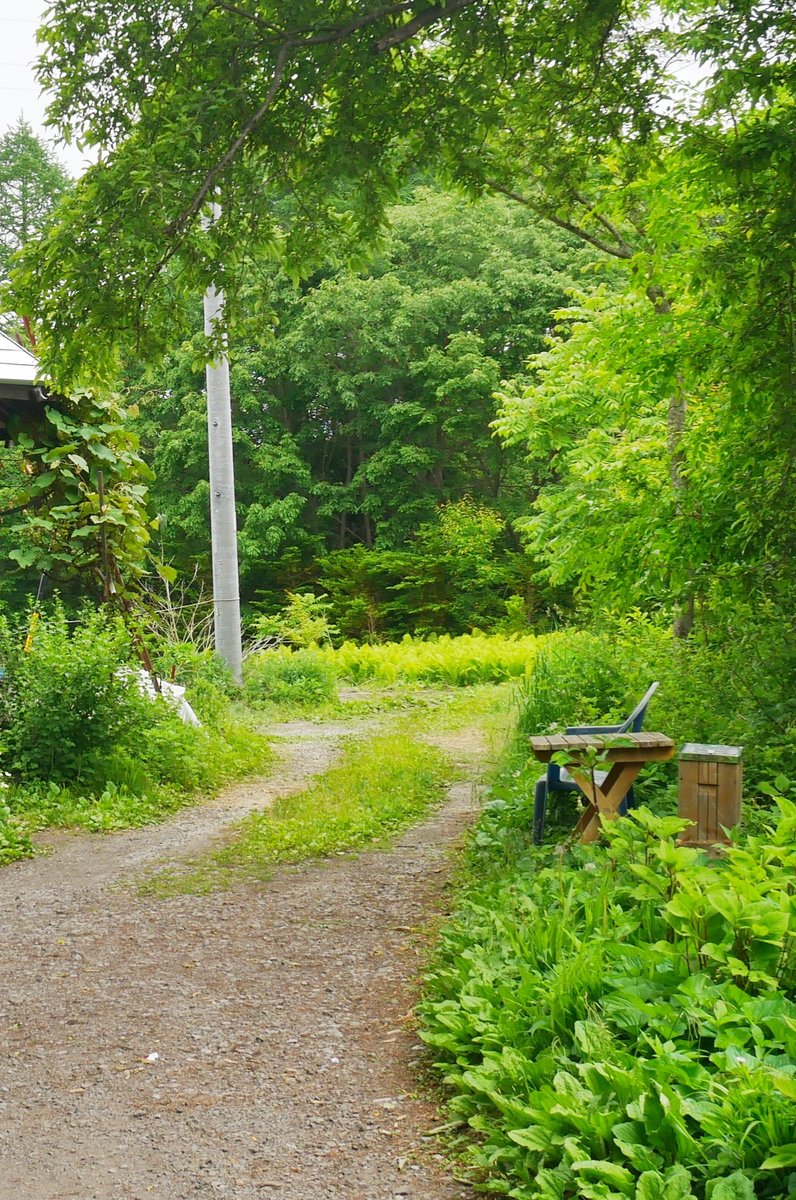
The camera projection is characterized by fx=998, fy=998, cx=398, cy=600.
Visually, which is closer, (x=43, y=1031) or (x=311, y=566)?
(x=43, y=1031)

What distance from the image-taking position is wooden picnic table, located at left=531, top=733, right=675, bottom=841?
430 cm

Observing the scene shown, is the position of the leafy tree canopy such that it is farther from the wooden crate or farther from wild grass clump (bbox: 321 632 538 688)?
wild grass clump (bbox: 321 632 538 688)

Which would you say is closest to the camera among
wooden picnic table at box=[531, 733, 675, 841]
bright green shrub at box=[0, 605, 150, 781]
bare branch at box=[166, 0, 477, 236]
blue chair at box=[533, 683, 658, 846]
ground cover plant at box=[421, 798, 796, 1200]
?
ground cover plant at box=[421, 798, 796, 1200]

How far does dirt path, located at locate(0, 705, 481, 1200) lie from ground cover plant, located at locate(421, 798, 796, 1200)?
9.2 inches

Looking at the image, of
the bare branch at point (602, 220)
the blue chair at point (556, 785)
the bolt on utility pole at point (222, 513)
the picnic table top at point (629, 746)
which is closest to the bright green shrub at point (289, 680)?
the bolt on utility pole at point (222, 513)

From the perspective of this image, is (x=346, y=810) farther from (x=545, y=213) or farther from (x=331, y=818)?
(x=545, y=213)

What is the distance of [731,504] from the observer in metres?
6.15

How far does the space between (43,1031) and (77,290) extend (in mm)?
3304

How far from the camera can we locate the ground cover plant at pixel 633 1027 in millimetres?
2223

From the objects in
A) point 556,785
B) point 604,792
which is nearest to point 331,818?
point 556,785

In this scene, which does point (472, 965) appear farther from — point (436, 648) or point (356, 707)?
point (436, 648)

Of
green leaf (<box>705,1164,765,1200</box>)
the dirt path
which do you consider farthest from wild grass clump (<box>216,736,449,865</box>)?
green leaf (<box>705,1164,765,1200</box>)

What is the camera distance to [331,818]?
6.20m

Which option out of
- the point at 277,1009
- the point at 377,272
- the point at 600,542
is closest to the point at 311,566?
the point at 377,272
